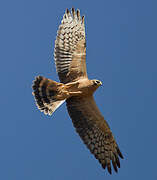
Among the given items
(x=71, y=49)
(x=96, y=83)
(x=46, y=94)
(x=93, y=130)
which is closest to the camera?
(x=96, y=83)

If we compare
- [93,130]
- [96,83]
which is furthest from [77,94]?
[93,130]

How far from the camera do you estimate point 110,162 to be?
6617 mm

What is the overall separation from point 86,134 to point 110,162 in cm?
56

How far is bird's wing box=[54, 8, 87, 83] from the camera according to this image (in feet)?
21.5

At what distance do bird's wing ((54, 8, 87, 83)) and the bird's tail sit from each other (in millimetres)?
228

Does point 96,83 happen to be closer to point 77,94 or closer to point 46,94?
point 77,94

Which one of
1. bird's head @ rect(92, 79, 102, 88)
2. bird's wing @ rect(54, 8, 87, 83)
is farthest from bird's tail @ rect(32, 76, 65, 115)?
bird's head @ rect(92, 79, 102, 88)

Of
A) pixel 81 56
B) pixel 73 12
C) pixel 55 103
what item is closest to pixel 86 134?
pixel 55 103

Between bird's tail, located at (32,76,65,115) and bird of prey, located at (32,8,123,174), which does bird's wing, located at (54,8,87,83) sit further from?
bird's tail, located at (32,76,65,115)

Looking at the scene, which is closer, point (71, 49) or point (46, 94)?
point (46, 94)

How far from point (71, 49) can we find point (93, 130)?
4.28 feet

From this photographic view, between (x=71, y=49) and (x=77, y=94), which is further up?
(x=71, y=49)

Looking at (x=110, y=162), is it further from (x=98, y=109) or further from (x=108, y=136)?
(x=98, y=109)

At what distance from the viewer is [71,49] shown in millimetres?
6598
